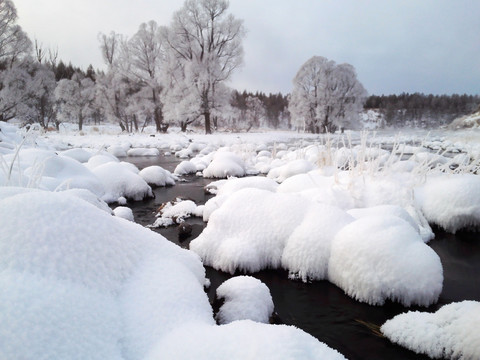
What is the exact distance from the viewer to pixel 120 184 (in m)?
6.34

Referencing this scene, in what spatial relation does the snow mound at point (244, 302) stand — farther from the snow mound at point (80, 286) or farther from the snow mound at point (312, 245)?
the snow mound at point (312, 245)

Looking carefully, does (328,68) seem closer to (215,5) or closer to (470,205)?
(215,5)

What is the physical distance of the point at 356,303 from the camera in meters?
2.67

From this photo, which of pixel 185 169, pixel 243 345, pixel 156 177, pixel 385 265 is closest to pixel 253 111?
pixel 185 169

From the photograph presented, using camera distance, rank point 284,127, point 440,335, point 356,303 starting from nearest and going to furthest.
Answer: point 440,335, point 356,303, point 284,127

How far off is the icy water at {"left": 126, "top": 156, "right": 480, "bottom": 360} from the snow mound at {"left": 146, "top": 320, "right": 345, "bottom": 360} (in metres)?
1.18

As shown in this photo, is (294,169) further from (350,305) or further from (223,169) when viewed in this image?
(350,305)

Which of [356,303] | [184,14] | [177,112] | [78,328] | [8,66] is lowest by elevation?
[356,303]

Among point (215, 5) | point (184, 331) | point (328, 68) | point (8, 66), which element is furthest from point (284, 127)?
point (184, 331)

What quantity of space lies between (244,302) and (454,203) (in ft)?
12.9

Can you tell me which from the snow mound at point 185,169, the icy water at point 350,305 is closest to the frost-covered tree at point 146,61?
the snow mound at point 185,169

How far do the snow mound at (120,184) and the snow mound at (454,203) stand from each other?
220 inches

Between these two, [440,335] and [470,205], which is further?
[470,205]

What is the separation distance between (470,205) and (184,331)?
472 cm
